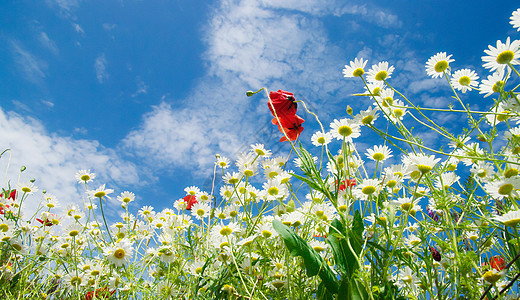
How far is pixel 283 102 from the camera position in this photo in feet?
3.75

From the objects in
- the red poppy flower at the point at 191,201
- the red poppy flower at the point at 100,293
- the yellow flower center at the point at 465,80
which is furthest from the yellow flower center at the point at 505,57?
the red poppy flower at the point at 100,293

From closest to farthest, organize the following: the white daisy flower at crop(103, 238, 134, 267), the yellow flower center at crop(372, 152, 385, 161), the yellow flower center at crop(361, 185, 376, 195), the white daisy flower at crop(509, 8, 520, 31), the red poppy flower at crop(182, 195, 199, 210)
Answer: the white daisy flower at crop(509, 8, 520, 31) < the yellow flower center at crop(361, 185, 376, 195) < the yellow flower center at crop(372, 152, 385, 161) < the white daisy flower at crop(103, 238, 134, 267) < the red poppy flower at crop(182, 195, 199, 210)

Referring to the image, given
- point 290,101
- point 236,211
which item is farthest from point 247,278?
point 290,101

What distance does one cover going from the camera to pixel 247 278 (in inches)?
34.5

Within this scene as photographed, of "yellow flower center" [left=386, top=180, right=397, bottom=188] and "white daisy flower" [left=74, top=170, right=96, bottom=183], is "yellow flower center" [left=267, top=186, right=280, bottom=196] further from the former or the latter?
"white daisy flower" [left=74, top=170, right=96, bottom=183]

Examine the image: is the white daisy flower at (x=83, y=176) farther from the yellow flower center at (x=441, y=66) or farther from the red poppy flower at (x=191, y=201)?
the yellow flower center at (x=441, y=66)

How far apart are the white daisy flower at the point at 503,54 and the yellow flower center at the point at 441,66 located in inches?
8.2

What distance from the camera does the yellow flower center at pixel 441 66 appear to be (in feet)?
2.95

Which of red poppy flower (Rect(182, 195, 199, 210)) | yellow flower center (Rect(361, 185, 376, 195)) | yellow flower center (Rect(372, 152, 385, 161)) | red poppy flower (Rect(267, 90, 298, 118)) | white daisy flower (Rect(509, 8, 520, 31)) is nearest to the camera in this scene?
white daisy flower (Rect(509, 8, 520, 31))

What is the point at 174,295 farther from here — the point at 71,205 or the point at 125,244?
the point at 71,205

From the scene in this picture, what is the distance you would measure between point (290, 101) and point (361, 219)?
1.83 feet

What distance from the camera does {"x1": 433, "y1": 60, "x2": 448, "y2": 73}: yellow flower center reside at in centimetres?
90

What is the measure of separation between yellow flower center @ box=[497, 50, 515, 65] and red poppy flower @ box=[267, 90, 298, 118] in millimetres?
617

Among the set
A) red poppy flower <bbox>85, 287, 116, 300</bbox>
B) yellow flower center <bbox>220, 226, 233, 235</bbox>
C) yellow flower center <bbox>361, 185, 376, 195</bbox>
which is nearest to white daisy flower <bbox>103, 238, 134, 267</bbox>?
red poppy flower <bbox>85, 287, 116, 300</bbox>
